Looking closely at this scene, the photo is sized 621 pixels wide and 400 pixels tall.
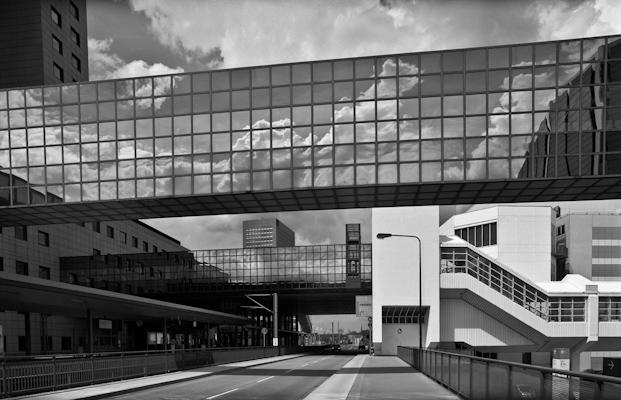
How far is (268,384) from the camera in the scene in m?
23.8

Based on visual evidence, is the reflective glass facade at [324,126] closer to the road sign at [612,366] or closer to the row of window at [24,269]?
the row of window at [24,269]

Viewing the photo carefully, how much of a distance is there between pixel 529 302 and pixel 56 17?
191 feet

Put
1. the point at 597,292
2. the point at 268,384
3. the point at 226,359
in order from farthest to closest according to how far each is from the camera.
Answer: the point at 597,292
the point at 226,359
the point at 268,384

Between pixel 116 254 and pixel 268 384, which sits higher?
pixel 116 254

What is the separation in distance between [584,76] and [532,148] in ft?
13.2

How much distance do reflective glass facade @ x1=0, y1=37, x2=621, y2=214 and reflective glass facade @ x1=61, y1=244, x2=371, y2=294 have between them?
46.1 metres

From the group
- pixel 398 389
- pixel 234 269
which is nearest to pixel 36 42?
pixel 234 269

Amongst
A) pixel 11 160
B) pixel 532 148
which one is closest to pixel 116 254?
pixel 11 160

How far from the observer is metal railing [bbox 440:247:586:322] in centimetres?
5622

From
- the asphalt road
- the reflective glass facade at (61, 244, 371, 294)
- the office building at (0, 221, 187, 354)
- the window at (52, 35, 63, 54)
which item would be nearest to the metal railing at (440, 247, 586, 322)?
the reflective glass facade at (61, 244, 371, 294)

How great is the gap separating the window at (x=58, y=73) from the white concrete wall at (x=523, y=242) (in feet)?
189

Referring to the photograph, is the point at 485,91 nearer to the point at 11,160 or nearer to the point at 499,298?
the point at 11,160

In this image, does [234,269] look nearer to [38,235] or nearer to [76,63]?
[38,235]

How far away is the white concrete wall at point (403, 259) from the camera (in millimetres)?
55869
